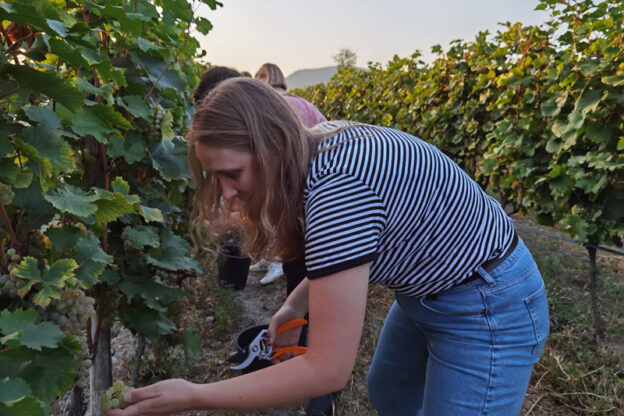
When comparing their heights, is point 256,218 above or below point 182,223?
above

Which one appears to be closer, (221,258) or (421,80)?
(221,258)

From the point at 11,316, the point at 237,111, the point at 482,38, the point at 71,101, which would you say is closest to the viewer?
the point at 11,316

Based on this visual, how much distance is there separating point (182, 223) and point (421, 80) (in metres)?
4.45

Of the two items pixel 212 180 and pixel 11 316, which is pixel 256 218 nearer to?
pixel 212 180

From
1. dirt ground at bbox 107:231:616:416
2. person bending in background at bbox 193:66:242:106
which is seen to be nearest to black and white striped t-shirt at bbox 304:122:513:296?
dirt ground at bbox 107:231:616:416

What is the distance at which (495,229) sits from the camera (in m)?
1.35

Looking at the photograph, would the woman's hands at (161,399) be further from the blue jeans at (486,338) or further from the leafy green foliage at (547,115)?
the leafy green foliage at (547,115)

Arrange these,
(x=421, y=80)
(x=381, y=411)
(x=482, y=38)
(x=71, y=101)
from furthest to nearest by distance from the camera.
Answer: (x=421, y=80) → (x=482, y=38) → (x=381, y=411) → (x=71, y=101)

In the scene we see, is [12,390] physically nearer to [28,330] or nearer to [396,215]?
[28,330]

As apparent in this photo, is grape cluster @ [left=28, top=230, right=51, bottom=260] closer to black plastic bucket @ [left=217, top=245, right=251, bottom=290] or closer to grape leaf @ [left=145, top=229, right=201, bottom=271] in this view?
grape leaf @ [left=145, top=229, right=201, bottom=271]

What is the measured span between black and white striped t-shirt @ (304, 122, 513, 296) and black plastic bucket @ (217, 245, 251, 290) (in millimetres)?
2745

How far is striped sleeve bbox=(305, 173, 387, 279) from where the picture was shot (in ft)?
3.27

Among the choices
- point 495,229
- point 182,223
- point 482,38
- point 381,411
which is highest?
point 482,38

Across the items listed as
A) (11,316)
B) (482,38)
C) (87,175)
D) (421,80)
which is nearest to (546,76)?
(482,38)
